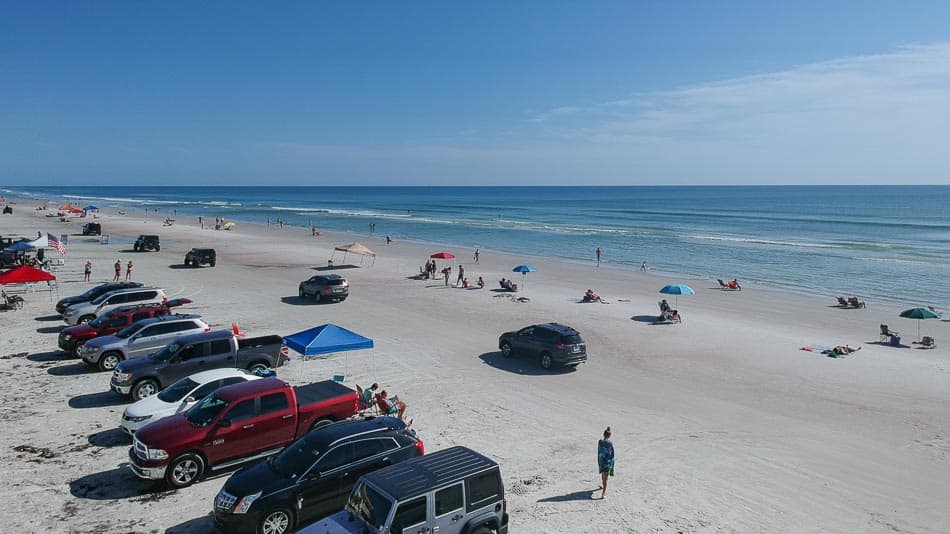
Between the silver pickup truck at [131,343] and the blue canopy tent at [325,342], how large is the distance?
3.97 metres

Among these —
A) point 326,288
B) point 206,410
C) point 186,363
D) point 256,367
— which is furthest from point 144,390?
point 326,288

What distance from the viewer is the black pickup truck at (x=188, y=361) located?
50.9 ft

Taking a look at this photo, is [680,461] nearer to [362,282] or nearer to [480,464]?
[480,464]

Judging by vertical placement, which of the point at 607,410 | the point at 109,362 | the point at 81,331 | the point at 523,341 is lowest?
the point at 607,410

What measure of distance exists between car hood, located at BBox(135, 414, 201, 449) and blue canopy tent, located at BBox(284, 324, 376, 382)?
5.37 metres

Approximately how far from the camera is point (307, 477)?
32.0ft

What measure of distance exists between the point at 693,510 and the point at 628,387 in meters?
7.77

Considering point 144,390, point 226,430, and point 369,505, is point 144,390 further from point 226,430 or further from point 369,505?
point 369,505

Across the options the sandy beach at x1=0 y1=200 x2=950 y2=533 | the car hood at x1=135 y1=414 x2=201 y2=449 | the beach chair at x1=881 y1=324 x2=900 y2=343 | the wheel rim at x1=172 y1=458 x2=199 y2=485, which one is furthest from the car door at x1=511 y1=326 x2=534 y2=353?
the beach chair at x1=881 y1=324 x2=900 y2=343

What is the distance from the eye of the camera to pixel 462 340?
24.0m

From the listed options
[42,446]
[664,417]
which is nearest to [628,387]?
[664,417]

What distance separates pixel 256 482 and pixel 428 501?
321cm

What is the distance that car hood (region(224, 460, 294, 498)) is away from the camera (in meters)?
9.45

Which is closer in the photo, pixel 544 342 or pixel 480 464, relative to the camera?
pixel 480 464
